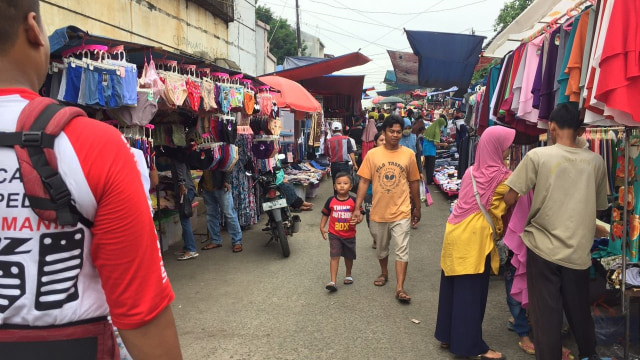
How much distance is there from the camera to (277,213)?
624 cm

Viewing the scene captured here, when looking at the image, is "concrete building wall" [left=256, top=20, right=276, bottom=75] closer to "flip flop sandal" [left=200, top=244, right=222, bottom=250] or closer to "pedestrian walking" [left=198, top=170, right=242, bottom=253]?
"pedestrian walking" [left=198, top=170, right=242, bottom=253]

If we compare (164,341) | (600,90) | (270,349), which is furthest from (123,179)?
(270,349)

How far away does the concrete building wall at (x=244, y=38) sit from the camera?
47.9ft

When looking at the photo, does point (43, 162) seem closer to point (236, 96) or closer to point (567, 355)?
point (567, 355)

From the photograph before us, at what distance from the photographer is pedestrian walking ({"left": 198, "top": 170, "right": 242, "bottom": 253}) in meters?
6.34

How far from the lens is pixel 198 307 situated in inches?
179

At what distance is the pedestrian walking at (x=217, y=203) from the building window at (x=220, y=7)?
23.7ft

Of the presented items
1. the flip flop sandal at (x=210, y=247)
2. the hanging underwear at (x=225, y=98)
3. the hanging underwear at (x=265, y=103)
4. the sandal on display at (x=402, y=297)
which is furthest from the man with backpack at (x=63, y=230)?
the hanging underwear at (x=265, y=103)

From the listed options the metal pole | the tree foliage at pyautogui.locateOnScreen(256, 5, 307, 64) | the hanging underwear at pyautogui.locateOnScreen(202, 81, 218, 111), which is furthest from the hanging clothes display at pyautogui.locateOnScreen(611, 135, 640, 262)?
the tree foliage at pyautogui.locateOnScreen(256, 5, 307, 64)

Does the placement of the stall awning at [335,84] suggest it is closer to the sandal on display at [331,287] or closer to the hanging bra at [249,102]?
the hanging bra at [249,102]

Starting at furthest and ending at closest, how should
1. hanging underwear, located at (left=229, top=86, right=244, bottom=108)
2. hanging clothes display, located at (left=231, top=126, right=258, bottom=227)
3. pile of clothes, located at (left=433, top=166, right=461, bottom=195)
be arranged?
pile of clothes, located at (left=433, top=166, right=461, bottom=195) < hanging clothes display, located at (left=231, top=126, right=258, bottom=227) < hanging underwear, located at (left=229, top=86, right=244, bottom=108)

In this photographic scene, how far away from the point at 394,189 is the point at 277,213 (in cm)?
212

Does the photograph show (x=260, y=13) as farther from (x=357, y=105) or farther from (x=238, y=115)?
(x=238, y=115)

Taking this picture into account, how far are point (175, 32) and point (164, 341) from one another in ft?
35.8
